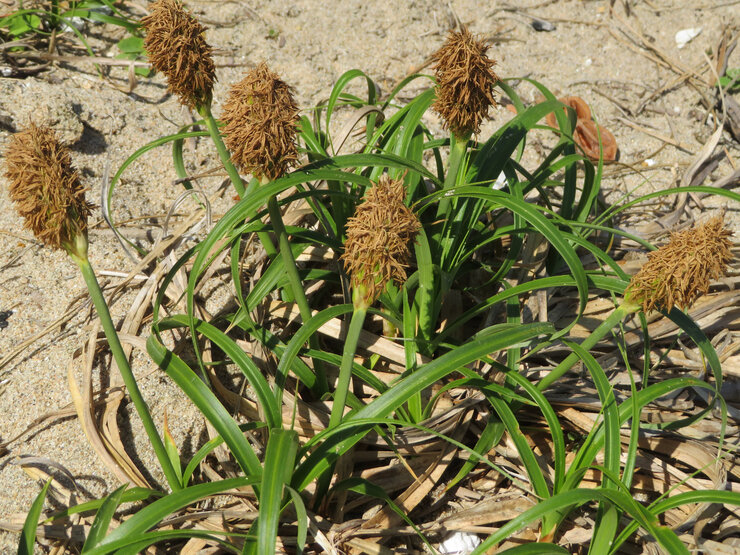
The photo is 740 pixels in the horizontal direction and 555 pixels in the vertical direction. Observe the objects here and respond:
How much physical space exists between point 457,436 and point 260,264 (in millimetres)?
949

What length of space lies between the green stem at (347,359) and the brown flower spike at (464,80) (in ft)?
2.03

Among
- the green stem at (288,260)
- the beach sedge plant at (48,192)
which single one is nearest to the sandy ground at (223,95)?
the green stem at (288,260)

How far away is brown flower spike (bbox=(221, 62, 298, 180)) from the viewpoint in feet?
4.64

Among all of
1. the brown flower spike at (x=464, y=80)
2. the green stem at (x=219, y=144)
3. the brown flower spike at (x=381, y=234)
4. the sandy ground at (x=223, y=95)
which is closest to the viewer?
the brown flower spike at (x=381, y=234)

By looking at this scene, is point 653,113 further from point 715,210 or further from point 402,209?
point 402,209

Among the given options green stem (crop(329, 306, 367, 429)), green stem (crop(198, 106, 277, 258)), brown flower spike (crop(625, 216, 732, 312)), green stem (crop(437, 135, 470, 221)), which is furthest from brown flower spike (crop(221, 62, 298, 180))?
brown flower spike (crop(625, 216, 732, 312))

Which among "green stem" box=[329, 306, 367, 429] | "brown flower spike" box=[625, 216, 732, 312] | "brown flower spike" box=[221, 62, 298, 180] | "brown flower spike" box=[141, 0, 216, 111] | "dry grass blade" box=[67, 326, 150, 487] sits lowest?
"dry grass blade" box=[67, 326, 150, 487]

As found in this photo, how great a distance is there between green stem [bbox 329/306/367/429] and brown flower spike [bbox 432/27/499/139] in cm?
62

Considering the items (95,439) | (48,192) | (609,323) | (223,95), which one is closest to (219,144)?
(48,192)

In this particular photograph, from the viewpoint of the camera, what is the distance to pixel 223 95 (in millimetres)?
3514

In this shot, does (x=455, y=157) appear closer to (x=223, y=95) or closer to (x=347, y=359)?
(x=347, y=359)

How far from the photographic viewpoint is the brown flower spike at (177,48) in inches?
62.8

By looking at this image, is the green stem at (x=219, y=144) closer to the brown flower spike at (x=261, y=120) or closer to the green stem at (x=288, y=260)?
the green stem at (x=288, y=260)

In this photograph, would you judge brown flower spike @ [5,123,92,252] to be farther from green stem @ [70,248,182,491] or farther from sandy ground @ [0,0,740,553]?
sandy ground @ [0,0,740,553]
